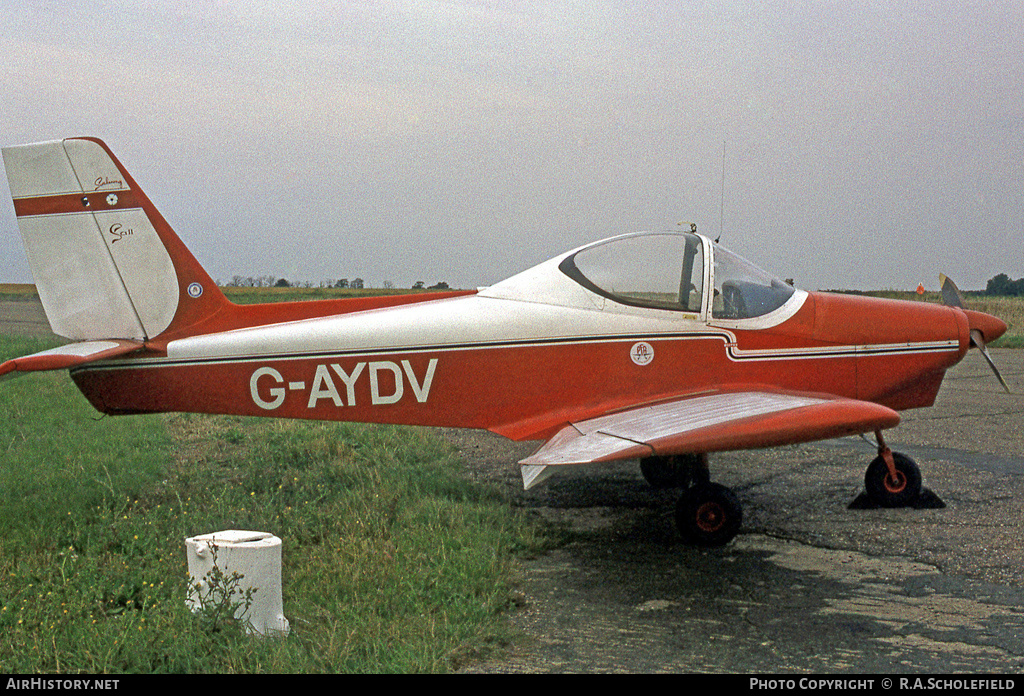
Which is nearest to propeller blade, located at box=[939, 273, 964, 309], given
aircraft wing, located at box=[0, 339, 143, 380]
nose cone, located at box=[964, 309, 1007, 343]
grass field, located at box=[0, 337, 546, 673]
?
nose cone, located at box=[964, 309, 1007, 343]

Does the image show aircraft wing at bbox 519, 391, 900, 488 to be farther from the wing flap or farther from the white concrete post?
the white concrete post

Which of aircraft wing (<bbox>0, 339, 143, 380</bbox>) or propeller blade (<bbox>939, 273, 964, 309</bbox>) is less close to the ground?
propeller blade (<bbox>939, 273, 964, 309</bbox>)

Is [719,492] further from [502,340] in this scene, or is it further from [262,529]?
[262,529]

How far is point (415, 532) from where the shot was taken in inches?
199

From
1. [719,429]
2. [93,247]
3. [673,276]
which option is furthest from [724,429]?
[93,247]

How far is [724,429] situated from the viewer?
415 centimetres

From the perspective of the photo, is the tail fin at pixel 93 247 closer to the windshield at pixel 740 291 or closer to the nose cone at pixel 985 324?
the windshield at pixel 740 291

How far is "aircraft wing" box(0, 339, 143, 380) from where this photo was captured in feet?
16.3

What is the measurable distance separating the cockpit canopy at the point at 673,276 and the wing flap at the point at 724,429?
96 cm

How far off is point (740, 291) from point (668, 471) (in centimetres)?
184

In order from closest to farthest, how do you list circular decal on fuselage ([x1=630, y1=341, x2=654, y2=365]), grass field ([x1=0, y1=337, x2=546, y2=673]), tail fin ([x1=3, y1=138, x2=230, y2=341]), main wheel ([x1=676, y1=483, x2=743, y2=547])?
1. grass field ([x1=0, y1=337, x2=546, y2=673])
2. main wheel ([x1=676, y1=483, x2=743, y2=547])
3. circular decal on fuselage ([x1=630, y1=341, x2=654, y2=365])
4. tail fin ([x1=3, y1=138, x2=230, y2=341])

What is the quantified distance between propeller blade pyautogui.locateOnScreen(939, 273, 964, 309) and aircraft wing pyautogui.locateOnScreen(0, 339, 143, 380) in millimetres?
6744

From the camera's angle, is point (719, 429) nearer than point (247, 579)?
No

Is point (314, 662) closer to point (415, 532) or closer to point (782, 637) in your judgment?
point (415, 532)
